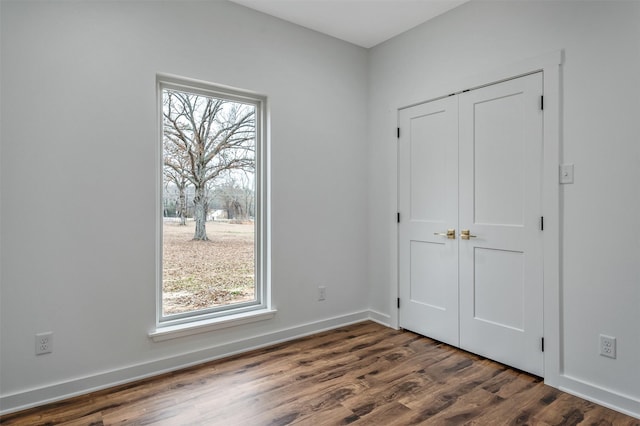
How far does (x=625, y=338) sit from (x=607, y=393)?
1.16ft

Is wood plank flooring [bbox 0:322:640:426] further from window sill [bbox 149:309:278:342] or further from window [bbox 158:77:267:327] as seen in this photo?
window [bbox 158:77:267:327]

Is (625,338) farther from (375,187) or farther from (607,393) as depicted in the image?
(375,187)

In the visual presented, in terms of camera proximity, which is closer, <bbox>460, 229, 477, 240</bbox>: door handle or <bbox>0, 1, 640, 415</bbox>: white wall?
<bbox>0, 1, 640, 415</bbox>: white wall

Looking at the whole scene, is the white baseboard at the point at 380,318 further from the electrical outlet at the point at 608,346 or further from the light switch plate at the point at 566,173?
the light switch plate at the point at 566,173

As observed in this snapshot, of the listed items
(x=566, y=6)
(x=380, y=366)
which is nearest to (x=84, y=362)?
(x=380, y=366)

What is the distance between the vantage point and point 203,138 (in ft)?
9.64

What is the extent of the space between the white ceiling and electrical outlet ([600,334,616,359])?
8.49 ft

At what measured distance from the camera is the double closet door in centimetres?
254

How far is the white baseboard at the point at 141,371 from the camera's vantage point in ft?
7.07

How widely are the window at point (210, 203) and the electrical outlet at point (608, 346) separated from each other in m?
2.40

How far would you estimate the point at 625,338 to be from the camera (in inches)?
83.4

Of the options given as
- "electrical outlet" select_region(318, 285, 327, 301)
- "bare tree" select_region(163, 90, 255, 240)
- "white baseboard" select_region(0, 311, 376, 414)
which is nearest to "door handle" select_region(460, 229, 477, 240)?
"electrical outlet" select_region(318, 285, 327, 301)

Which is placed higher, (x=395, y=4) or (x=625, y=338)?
(x=395, y=4)

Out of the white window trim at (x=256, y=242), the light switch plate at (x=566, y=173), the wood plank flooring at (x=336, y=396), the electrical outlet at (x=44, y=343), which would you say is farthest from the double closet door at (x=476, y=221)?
the electrical outlet at (x=44, y=343)
